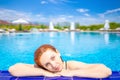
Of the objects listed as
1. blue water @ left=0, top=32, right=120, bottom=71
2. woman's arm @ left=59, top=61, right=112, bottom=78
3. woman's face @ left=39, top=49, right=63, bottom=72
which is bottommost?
blue water @ left=0, top=32, right=120, bottom=71

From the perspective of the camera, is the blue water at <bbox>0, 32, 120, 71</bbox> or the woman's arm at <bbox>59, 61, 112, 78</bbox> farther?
the blue water at <bbox>0, 32, 120, 71</bbox>

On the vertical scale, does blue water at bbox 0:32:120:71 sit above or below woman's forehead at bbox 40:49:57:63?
below

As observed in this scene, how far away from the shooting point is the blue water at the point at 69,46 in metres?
7.35

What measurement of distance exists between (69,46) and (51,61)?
247 inches

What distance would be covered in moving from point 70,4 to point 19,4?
1891mm

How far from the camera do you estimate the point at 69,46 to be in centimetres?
878

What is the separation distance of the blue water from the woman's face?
164 inches

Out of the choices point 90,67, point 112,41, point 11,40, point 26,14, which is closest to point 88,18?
point 112,41

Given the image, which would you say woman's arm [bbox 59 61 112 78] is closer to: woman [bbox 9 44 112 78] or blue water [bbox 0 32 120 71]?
woman [bbox 9 44 112 78]

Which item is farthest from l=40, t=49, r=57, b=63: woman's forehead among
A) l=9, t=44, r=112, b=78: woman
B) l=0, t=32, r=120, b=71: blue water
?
l=0, t=32, r=120, b=71: blue water

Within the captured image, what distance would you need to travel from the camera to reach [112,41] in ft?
30.3

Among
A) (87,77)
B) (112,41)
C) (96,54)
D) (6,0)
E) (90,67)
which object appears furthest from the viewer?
(6,0)

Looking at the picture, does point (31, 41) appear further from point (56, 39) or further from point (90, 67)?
point (90, 67)

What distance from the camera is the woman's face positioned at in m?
2.52
